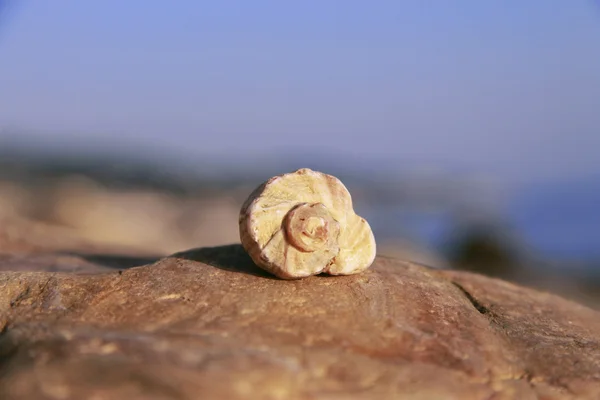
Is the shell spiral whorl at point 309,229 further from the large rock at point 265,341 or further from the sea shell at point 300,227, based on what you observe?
the large rock at point 265,341

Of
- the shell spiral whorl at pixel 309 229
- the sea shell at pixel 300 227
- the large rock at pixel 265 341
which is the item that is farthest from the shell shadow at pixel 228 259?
the shell spiral whorl at pixel 309 229

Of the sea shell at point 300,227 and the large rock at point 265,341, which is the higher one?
the sea shell at point 300,227

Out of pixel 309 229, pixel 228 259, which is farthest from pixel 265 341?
pixel 228 259

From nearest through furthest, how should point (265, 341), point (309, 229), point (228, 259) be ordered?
point (265, 341) < point (309, 229) < point (228, 259)

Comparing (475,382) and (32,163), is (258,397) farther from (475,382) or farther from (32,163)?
(32,163)

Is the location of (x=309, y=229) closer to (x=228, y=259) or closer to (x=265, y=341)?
(x=265, y=341)

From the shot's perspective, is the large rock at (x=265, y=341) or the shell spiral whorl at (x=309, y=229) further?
the shell spiral whorl at (x=309, y=229)
